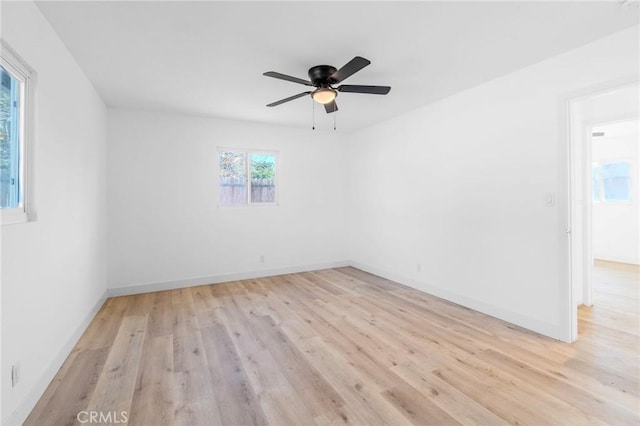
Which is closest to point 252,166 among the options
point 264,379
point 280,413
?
point 264,379

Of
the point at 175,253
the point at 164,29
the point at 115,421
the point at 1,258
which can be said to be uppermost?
the point at 164,29

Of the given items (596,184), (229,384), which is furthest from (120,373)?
(596,184)

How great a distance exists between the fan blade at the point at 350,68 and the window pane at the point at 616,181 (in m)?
6.90

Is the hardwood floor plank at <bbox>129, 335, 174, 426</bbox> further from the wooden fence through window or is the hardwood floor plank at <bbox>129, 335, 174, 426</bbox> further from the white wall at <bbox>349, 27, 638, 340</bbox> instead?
the white wall at <bbox>349, 27, 638, 340</bbox>

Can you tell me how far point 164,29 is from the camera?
87.7 inches

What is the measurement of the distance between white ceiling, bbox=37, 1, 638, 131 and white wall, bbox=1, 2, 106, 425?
263 millimetres

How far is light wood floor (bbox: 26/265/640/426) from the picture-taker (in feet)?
5.76

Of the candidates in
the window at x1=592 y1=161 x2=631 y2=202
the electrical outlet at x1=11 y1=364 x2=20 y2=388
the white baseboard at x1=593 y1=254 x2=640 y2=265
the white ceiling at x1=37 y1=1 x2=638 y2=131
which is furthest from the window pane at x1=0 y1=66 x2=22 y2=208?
the white baseboard at x1=593 y1=254 x2=640 y2=265

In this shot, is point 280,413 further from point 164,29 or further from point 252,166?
point 252,166

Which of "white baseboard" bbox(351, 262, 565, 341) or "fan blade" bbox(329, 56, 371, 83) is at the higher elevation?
"fan blade" bbox(329, 56, 371, 83)

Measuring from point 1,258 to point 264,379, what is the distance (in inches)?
66.0

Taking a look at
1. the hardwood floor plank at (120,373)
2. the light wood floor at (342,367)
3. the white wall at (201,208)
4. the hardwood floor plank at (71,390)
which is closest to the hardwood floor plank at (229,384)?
the light wood floor at (342,367)

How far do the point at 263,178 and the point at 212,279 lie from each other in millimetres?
1863

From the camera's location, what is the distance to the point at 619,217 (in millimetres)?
5949
